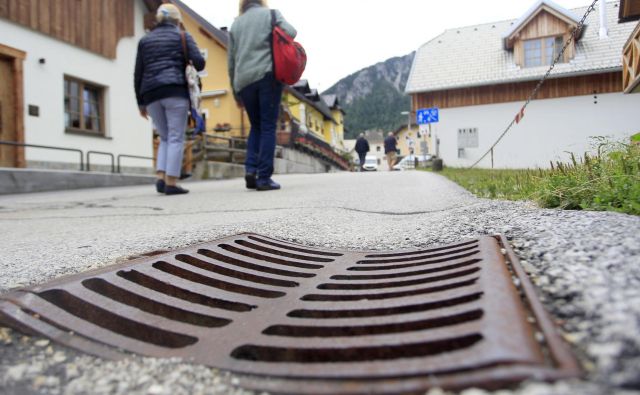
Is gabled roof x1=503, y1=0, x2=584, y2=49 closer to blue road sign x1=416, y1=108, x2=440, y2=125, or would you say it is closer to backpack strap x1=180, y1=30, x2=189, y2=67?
blue road sign x1=416, y1=108, x2=440, y2=125

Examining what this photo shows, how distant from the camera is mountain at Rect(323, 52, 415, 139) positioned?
120 metres

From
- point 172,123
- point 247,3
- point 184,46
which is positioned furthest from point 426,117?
point 172,123

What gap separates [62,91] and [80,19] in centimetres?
211

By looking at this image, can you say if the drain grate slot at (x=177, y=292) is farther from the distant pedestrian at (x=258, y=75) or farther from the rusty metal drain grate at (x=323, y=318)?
the distant pedestrian at (x=258, y=75)

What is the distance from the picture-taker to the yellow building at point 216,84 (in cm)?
2225

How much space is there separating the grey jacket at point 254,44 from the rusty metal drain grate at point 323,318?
10.7ft

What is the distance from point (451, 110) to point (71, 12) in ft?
54.2

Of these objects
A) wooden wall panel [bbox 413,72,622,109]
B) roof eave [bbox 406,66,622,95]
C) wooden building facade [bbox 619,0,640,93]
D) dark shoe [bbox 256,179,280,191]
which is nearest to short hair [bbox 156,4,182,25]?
dark shoe [bbox 256,179,280,191]

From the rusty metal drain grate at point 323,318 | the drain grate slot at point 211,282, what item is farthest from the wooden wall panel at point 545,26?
the drain grate slot at point 211,282

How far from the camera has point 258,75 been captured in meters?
4.64

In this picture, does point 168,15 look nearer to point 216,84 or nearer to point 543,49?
point 216,84

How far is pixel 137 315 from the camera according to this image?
121 centimetres

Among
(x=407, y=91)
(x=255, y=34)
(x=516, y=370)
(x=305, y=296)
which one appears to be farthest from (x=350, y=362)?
(x=407, y=91)

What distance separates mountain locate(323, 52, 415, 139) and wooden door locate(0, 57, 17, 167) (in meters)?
93.6
